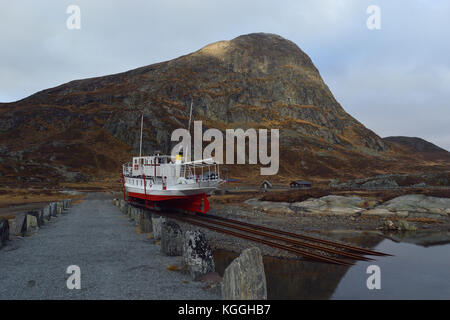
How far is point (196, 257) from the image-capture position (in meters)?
8.84

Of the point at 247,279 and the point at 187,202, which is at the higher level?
the point at 247,279

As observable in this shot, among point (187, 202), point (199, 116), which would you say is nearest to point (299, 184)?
point (187, 202)

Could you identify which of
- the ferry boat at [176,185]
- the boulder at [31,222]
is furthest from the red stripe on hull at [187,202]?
the boulder at [31,222]

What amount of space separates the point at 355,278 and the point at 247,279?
615 centimetres

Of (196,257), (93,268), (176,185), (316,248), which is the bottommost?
(316,248)

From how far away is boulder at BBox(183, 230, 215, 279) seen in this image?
8727 millimetres

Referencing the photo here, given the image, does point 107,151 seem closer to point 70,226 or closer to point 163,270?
point 70,226

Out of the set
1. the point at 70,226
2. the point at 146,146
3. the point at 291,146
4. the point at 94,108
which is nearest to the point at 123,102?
the point at 94,108

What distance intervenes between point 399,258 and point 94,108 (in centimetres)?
11454

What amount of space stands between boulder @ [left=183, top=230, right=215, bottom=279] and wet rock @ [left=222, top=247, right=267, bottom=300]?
2.71 meters

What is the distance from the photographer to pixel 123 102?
112625 millimetres

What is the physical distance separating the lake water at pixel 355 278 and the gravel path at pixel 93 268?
2.71 meters

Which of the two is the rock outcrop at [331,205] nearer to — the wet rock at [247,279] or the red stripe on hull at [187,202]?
the red stripe on hull at [187,202]

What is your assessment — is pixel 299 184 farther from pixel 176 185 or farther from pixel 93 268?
pixel 93 268
